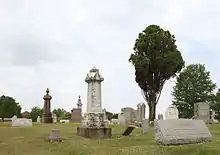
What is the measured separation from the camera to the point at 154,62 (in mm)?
35812

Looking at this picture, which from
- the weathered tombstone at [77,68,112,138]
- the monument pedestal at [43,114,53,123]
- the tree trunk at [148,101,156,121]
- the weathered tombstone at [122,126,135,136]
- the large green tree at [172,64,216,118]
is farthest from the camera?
the large green tree at [172,64,216,118]

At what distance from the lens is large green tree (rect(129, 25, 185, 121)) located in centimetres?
3544

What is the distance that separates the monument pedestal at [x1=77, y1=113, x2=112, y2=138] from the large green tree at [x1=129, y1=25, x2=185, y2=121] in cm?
1739

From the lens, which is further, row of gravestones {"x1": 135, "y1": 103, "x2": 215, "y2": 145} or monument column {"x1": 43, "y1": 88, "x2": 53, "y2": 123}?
monument column {"x1": 43, "y1": 88, "x2": 53, "y2": 123}

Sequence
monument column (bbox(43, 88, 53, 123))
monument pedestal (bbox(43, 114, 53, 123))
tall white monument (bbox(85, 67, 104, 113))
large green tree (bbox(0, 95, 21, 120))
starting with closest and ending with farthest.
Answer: tall white monument (bbox(85, 67, 104, 113))
monument pedestal (bbox(43, 114, 53, 123))
monument column (bbox(43, 88, 53, 123))
large green tree (bbox(0, 95, 21, 120))

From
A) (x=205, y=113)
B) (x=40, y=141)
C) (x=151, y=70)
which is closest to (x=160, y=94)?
(x=151, y=70)

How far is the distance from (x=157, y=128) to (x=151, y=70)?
23.0 m

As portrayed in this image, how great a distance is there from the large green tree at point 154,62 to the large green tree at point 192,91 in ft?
54.9

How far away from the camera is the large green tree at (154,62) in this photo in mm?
35438

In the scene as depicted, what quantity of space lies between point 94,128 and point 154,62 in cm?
1906

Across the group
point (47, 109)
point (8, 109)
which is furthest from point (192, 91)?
point (8, 109)

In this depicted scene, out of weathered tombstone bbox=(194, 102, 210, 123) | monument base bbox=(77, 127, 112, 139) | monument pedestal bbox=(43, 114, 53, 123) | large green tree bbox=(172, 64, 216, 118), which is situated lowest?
monument base bbox=(77, 127, 112, 139)

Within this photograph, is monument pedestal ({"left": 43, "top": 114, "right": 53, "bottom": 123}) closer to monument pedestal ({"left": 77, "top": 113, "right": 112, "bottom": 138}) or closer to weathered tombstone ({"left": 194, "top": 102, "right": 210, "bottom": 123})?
weathered tombstone ({"left": 194, "top": 102, "right": 210, "bottom": 123})

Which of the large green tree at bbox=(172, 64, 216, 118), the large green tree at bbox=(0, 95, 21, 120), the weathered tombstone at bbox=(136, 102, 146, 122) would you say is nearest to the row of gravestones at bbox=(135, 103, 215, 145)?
the weathered tombstone at bbox=(136, 102, 146, 122)
